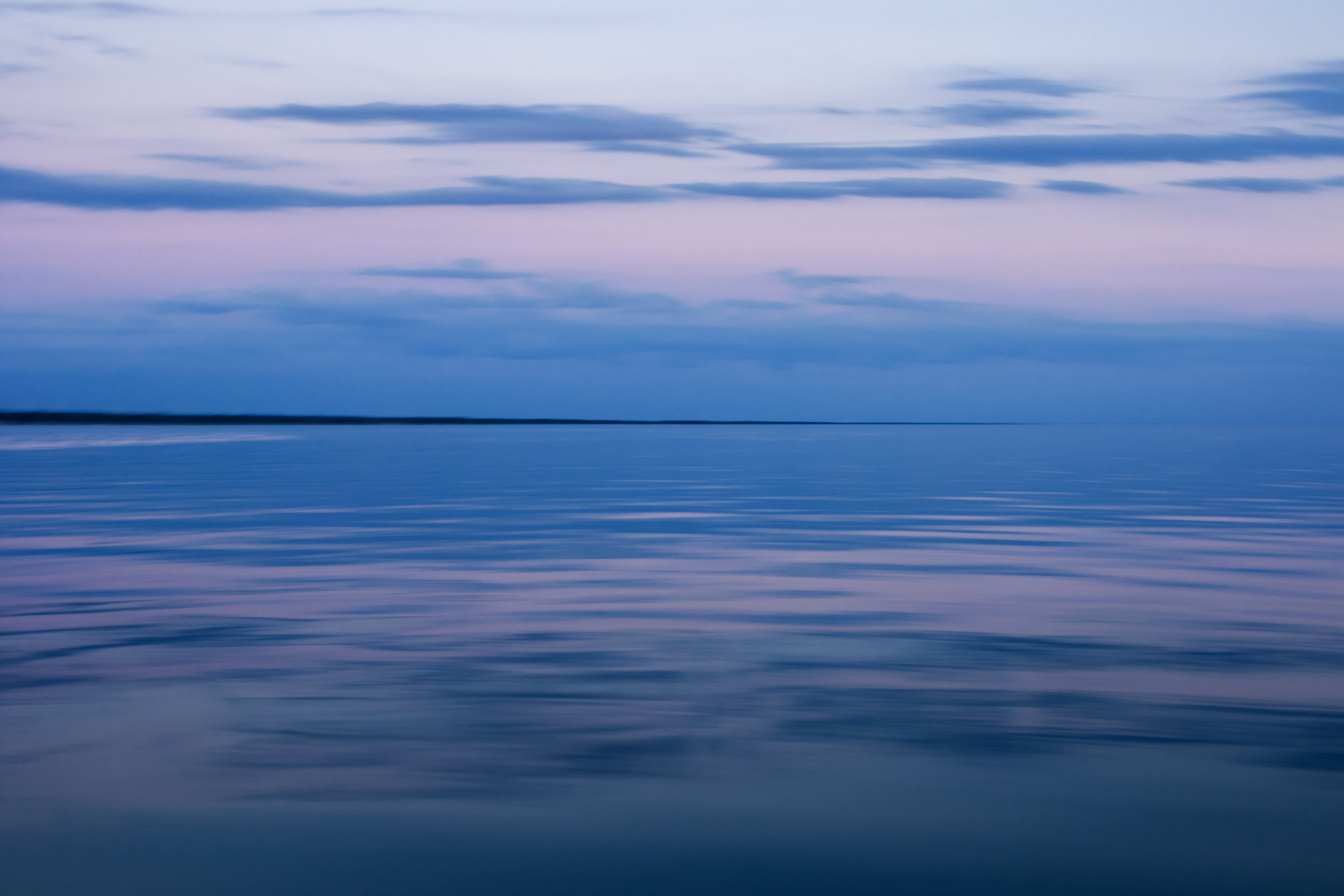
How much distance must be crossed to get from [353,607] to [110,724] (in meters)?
4.91

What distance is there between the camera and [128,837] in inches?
237

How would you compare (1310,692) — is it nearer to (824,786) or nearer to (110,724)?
(824,786)

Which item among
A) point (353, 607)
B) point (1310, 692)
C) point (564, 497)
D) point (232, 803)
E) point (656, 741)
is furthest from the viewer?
point (564, 497)

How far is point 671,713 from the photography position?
8.54 metres

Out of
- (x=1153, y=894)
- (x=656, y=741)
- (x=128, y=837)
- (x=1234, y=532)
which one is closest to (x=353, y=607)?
(x=656, y=741)

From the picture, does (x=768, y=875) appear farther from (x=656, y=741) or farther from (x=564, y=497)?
(x=564, y=497)

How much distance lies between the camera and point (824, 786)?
691 cm

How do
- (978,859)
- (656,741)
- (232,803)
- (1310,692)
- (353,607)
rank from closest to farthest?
(978,859), (232,803), (656,741), (1310,692), (353,607)

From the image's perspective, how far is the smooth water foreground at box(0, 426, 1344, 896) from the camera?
585 cm

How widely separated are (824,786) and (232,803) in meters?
3.16

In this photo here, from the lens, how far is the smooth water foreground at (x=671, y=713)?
5848 millimetres

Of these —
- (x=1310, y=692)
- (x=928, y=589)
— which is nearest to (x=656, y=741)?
(x=1310, y=692)

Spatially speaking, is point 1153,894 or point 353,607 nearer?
point 1153,894

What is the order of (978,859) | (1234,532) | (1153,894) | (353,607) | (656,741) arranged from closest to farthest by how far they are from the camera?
(1153,894), (978,859), (656,741), (353,607), (1234,532)
